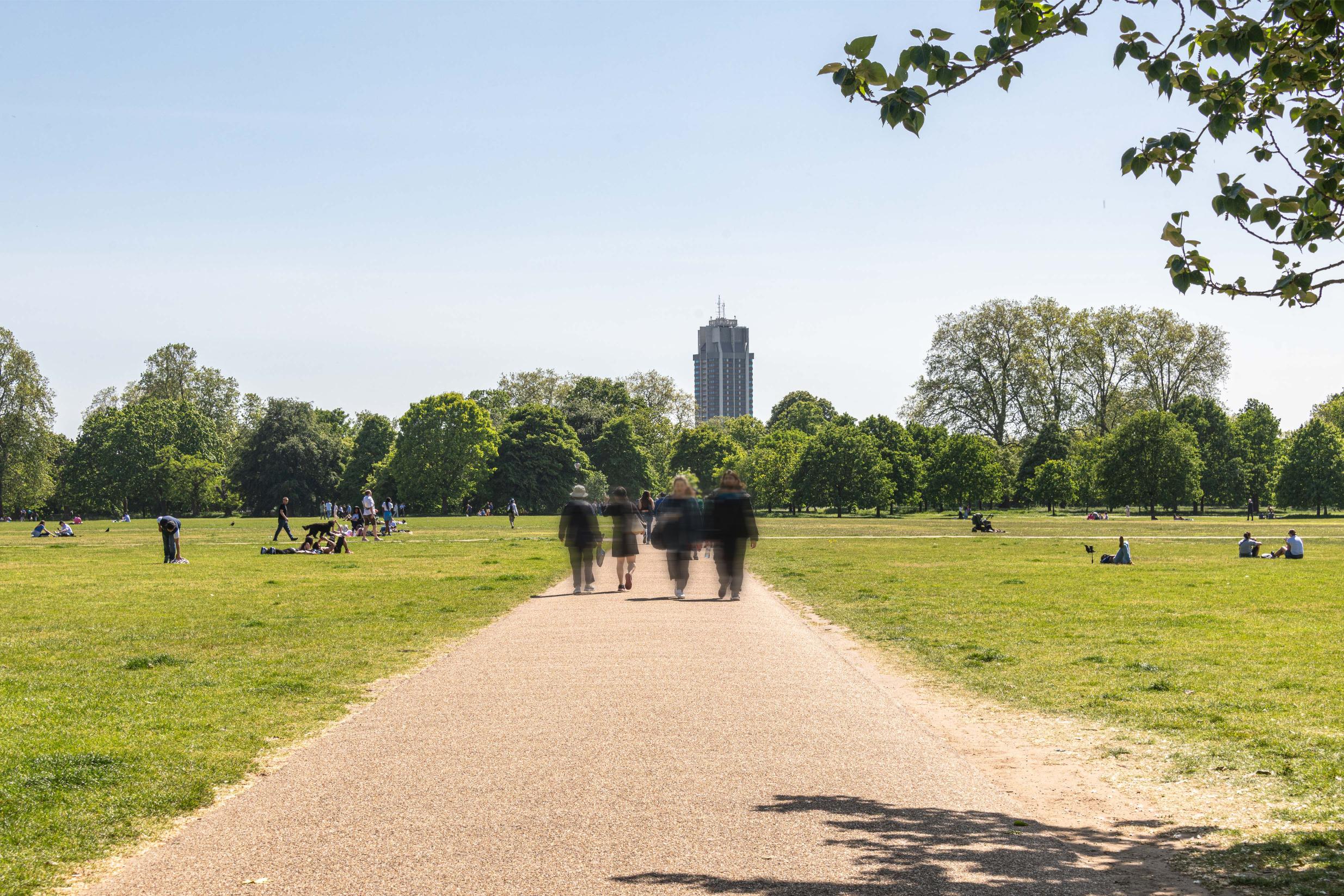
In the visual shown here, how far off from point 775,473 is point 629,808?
93.8 meters

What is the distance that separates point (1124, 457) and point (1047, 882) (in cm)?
8434

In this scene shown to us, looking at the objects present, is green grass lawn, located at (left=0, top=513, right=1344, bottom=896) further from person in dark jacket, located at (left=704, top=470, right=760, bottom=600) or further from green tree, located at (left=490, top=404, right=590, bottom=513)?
green tree, located at (left=490, top=404, right=590, bottom=513)

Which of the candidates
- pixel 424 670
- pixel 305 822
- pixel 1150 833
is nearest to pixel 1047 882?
pixel 1150 833

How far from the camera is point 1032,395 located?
89.2m

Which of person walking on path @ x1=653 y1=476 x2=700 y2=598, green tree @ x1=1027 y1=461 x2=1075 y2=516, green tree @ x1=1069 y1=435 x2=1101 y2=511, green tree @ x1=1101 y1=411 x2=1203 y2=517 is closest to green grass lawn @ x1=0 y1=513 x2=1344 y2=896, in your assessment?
person walking on path @ x1=653 y1=476 x2=700 y2=598

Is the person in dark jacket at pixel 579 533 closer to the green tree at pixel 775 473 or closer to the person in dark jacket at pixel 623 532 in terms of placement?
the person in dark jacket at pixel 623 532

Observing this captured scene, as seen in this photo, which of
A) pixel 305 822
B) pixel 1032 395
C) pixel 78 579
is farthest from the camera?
pixel 1032 395

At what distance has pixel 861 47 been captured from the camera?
19.4ft

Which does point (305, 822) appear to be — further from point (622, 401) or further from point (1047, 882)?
point (622, 401)

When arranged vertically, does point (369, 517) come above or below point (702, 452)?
below

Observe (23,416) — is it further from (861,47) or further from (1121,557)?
(861,47)

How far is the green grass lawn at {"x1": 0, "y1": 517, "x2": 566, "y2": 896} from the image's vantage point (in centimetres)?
632

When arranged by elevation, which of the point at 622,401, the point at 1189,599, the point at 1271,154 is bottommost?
the point at 1189,599

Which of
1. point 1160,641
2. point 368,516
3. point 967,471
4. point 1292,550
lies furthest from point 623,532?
point 967,471
